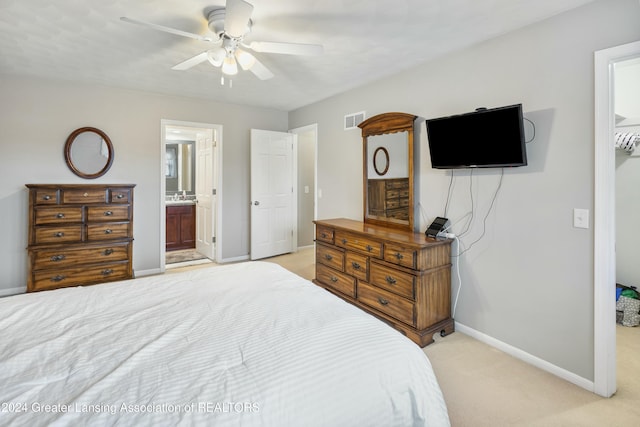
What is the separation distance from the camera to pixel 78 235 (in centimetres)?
351

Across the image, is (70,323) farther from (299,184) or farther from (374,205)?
(299,184)

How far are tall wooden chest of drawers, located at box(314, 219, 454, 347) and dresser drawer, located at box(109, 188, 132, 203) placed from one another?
2.42m

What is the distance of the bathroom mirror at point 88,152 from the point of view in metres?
3.89

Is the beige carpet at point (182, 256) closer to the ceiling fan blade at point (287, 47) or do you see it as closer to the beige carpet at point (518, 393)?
the ceiling fan blade at point (287, 47)

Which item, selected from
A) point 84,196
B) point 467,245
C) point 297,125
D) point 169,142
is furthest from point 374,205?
point 169,142

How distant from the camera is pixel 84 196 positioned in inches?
138

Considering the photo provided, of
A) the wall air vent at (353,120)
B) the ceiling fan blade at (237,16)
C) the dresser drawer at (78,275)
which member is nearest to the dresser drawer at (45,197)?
the dresser drawer at (78,275)

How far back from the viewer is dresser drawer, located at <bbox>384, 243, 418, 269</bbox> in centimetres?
264

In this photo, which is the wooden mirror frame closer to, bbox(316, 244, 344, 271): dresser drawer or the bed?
bbox(316, 244, 344, 271): dresser drawer

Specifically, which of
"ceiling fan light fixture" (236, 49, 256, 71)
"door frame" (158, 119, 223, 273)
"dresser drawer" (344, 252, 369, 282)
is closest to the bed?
"dresser drawer" (344, 252, 369, 282)

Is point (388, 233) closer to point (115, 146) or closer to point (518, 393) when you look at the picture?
point (518, 393)

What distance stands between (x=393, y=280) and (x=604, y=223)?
148cm

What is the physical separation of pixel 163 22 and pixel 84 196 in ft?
7.12

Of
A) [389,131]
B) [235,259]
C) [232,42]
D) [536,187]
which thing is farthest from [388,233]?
[235,259]
